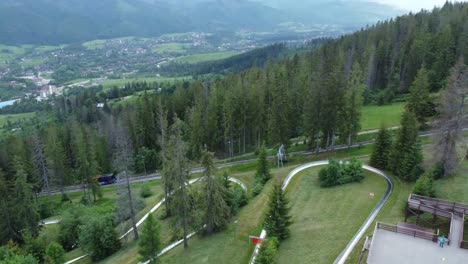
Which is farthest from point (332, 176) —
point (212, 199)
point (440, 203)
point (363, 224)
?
point (212, 199)

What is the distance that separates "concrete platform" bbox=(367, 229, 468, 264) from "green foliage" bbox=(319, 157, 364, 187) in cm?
1528

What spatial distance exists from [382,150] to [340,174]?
739cm

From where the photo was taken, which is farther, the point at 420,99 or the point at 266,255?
the point at 420,99

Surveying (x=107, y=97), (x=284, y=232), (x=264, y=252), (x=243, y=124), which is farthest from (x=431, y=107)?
(x=107, y=97)

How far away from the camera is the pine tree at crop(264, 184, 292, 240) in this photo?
103 ft

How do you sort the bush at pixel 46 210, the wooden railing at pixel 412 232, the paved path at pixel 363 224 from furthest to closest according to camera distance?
the bush at pixel 46 210 → the paved path at pixel 363 224 → the wooden railing at pixel 412 232

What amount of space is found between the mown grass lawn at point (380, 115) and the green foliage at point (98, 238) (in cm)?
5270

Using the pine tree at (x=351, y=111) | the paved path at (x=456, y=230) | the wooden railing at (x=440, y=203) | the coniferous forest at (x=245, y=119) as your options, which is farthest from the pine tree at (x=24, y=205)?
the paved path at (x=456, y=230)

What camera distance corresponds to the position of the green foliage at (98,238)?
3828 centimetres

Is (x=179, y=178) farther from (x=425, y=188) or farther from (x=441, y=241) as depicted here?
(x=425, y=188)

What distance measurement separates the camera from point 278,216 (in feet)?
103

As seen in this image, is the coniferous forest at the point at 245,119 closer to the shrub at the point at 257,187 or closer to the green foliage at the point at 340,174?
the green foliage at the point at 340,174

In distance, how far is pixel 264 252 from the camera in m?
25.4

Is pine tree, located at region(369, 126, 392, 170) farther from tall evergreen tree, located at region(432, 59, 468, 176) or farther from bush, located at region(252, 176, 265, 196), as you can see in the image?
bush, located at region(252, 176, 265, 196)
